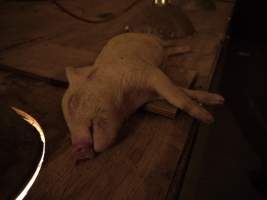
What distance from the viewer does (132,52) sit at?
0.65 m

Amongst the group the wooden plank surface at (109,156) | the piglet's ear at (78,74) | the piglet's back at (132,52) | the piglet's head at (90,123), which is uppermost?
the piglet's back at (132,52)

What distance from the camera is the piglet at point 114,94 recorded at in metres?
0.50

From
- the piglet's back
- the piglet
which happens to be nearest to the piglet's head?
the piglet

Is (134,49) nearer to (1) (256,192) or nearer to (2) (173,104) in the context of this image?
(2) (173,104)

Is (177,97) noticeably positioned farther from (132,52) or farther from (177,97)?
(132,52)

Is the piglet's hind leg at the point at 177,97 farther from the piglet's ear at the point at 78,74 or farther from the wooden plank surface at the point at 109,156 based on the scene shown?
the piglet's ear at the point at 78,74

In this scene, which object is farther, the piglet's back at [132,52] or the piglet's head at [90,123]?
the piglet's back at [132,52]

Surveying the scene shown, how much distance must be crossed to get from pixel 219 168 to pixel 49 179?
0.68 metres

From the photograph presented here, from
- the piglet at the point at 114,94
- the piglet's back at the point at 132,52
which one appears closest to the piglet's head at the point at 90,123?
the piglet at the point at 114,94

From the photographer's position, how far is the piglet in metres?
0.50

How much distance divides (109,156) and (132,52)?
28 cm

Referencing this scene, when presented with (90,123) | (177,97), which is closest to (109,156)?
(90,123)

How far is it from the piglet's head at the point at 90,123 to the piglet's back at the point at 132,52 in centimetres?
13

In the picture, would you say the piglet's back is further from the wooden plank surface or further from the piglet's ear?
the wooden plank surface
